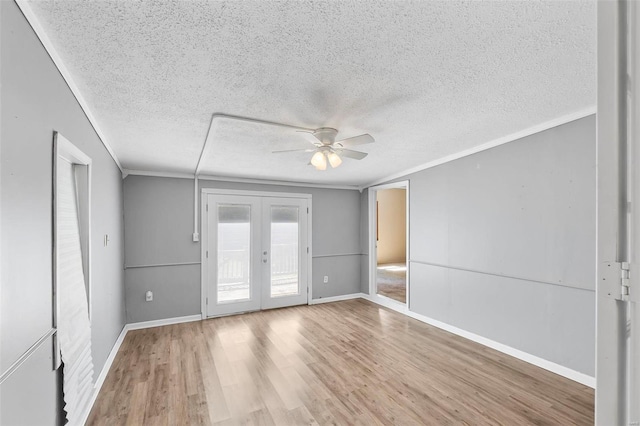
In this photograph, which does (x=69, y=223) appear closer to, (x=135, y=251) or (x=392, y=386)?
(x=135, y=251)

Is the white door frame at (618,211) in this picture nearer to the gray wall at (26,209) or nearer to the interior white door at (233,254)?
the gray wall at (26,209)

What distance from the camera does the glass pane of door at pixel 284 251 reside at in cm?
523

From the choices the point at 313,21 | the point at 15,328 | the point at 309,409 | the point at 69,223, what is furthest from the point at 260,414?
the point at 313,21

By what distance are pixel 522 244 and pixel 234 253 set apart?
4.05 meters

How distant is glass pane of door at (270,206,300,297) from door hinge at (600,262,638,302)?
15.4ft

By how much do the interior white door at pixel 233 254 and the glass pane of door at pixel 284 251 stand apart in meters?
0.30

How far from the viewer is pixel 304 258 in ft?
18.1

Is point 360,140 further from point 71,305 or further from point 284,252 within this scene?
point 284,252

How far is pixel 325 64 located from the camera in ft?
5.52

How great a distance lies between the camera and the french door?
475cm

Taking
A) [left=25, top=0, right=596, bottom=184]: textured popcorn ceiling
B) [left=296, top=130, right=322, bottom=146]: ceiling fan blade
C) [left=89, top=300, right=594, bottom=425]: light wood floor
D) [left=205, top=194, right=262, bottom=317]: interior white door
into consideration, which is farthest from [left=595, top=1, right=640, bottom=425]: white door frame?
[left=205, top=194, right=262, bottom=317]: interior white door

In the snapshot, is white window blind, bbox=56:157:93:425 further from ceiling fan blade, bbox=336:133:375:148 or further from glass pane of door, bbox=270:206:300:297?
glass pane of door, bbox=270:206:300:297

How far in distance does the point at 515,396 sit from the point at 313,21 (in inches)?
126

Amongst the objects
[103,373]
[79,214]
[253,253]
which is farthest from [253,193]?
[103,373]
